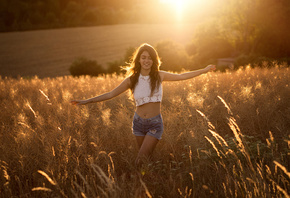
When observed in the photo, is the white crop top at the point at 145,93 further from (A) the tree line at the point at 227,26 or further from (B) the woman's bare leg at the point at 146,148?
(A) the tree line at the point at 227,26

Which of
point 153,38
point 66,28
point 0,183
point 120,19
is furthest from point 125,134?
point 120,19

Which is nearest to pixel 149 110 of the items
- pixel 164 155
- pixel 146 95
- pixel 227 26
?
pixel 146 95

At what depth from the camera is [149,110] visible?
129 inches

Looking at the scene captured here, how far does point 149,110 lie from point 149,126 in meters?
0.22

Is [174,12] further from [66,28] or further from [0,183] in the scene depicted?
[0,183]

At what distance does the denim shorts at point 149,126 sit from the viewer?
3180 mm

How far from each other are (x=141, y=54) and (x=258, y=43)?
29.0 meters

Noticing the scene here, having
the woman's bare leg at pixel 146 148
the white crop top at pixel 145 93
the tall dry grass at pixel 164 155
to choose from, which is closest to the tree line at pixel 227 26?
the tall dry grass at pixel 164 155

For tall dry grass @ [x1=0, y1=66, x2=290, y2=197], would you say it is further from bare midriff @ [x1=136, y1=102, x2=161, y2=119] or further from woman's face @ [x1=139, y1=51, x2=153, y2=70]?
woman's face @ [x1=139, y1=51, x2=153, y2=70]

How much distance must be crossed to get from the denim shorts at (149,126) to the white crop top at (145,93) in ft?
0.77

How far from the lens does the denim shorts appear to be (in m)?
3.18

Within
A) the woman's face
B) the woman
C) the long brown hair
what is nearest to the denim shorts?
the woman

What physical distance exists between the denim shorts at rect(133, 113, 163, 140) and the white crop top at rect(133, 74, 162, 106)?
234 millimetres

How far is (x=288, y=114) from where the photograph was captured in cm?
396
